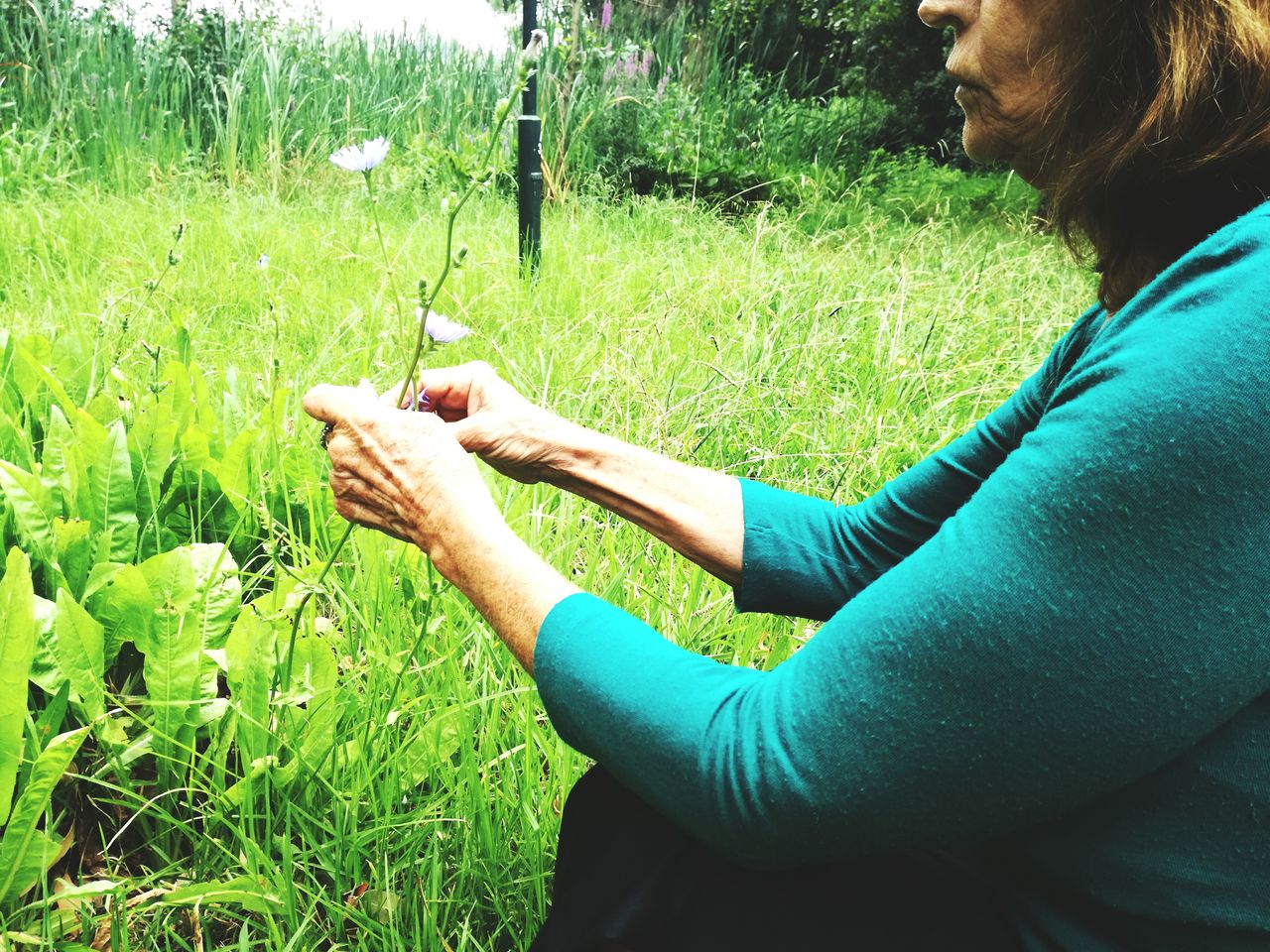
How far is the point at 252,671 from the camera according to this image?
1229mm

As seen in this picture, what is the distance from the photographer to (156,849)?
3.90ft

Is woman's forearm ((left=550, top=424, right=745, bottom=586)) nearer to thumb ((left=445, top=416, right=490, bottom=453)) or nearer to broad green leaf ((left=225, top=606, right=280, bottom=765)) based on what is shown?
thumb ((left=445, top=416, right=490, bottom=453))

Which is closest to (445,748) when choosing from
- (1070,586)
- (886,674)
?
(886,674)

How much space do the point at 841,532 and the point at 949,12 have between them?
651mm

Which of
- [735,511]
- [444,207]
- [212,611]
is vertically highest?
[444,207]

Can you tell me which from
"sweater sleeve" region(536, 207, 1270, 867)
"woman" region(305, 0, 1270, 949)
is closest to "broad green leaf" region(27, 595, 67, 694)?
"woman" region(305, 0, 1270, 949)

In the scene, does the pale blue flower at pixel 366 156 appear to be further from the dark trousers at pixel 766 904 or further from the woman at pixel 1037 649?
the dark trousers at pixel 766 904

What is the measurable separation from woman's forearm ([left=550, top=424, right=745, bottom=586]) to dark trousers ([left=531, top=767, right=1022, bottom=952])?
0.43 meters

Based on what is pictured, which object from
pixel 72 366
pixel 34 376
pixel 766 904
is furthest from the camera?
pixel 72 366

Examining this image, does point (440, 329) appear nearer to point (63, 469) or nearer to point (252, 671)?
point (252, 671)

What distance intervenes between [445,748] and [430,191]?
4.75 m

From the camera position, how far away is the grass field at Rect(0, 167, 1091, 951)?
1192 millimetres

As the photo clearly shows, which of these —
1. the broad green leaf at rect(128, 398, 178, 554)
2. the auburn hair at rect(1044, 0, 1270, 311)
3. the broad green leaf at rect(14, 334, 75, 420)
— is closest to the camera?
the auburn hair at rect(1044, 0, 1270, 311)

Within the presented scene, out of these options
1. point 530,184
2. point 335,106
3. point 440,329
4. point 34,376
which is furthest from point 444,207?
point 335,106
